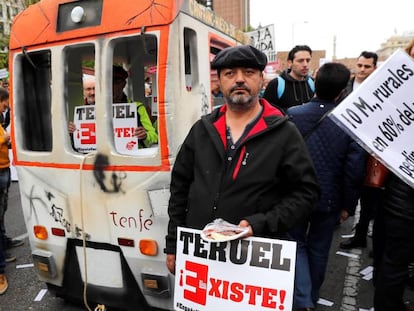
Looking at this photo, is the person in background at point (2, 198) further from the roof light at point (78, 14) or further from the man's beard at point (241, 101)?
the man's beard at point (241, 101)

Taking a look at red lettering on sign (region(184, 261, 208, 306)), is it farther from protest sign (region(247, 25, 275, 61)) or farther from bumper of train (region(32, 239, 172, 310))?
protest sign (region(247, 25, 275, 61))

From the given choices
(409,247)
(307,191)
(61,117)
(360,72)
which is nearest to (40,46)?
(61,117)

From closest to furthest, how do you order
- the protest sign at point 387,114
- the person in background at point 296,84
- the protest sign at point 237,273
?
the protest sign at point 237,273
the protest sign at point 387,114
the person in background at point 296,84

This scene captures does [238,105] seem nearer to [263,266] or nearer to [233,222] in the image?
[233,222]

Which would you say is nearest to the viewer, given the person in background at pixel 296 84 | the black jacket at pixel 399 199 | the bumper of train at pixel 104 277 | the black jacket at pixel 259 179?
the black jacket at pixel 259 179

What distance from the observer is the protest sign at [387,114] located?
2168 millimetres

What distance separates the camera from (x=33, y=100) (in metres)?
3.05

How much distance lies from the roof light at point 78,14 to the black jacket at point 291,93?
2288 mm

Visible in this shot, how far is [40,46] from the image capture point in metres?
2.74

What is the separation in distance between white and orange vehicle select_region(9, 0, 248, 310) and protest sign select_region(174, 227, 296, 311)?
65 cm

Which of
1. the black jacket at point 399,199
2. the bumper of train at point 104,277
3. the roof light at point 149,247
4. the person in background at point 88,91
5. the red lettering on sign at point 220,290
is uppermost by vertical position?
the person in background at point 88,91

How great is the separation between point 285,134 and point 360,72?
133 inches

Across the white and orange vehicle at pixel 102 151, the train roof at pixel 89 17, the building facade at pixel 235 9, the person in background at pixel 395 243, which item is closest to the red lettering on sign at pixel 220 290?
the white and orange vehicle at pixel 102 151

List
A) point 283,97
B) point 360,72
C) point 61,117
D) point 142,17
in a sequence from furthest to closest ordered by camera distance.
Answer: point 360,72, point 283,97, point 61,117, point 142,17
